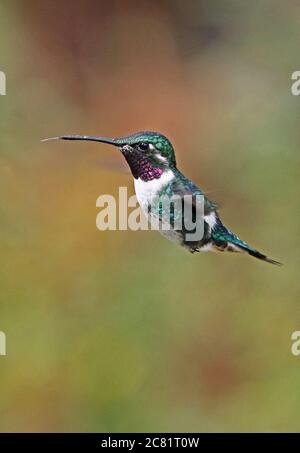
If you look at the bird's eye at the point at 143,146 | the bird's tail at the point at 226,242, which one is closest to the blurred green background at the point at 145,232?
the bird's tail at the point at 226,242

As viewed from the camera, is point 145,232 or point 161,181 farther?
point 145,232

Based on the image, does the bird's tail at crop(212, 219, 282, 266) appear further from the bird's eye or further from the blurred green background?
the blurred green background

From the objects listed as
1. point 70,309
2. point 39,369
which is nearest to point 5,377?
point 39,369

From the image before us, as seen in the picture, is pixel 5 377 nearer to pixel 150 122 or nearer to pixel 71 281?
pixel 71 281

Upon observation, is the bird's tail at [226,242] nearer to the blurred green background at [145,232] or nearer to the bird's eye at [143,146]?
the bird's eye at [143,146]

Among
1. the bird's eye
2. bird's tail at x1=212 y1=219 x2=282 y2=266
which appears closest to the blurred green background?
bird's tail at x1=212 y1=219 x2=282 y2=266

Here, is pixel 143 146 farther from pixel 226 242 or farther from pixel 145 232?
pixel 145 232

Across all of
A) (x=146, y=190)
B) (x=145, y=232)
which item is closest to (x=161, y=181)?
(x=146, y=190)
